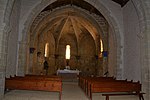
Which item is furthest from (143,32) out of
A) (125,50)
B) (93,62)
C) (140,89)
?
(93,62)

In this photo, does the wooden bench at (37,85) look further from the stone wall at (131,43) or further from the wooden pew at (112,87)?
the stone wall at (131,43)

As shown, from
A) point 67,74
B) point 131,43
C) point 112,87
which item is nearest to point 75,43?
point 67,74

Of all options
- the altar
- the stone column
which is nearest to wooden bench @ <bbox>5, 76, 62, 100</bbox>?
the stone column

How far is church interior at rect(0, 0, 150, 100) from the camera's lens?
22.0 feet

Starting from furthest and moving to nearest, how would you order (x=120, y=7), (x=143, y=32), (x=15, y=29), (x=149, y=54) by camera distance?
(x=120, y=7)
(x=15, y=29)
(x=143, y=32)
(x=149, y=54)

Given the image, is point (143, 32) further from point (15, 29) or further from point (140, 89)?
point (15, 29)

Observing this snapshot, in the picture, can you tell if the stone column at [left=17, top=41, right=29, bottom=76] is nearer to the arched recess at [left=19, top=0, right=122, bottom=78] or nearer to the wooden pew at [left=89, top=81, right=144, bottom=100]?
the arched recess at [left=19, top=0, right=122, bottom=78]

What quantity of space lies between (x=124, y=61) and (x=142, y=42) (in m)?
3.24

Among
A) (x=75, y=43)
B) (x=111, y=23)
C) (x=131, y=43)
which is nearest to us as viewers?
(x=131, y=43)

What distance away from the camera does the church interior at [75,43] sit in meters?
6.71

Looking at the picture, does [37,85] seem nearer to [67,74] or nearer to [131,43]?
[131,43]

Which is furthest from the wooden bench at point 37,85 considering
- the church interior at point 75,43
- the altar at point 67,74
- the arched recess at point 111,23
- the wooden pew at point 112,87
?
the altar at point 67,74

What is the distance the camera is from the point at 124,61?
10.1 meters

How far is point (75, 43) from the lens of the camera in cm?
2170
